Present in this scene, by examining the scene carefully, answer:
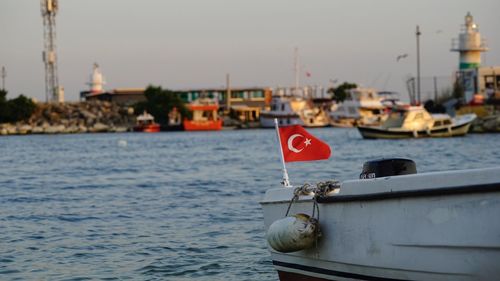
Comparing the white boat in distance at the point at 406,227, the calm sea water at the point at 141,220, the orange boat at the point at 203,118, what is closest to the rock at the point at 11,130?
the orange boat at the point at 203,118

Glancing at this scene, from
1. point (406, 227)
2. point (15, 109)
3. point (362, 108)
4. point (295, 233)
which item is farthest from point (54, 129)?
point (406, 227)

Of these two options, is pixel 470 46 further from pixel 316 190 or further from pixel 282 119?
pixel 316 190

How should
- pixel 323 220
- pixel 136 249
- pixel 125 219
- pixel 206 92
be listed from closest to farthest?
pixel 323 220
pixel 136 249
pixel 125 219
pixel 206 92

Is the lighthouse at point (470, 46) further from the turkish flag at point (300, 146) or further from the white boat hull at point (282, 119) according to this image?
the turkish flag at point (300, 146)

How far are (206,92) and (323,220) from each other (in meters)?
152

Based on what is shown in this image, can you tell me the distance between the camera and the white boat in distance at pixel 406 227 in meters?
9.48

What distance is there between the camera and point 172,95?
475ft

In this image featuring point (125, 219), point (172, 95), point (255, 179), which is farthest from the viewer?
point (172, 95)

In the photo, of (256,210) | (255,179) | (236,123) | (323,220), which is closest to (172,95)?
(236,123)

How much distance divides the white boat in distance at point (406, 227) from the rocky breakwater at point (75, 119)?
125 meters

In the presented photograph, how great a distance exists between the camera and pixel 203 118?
14225 centimetres

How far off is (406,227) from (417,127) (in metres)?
65.6

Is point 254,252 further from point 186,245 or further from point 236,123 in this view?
point 236,123

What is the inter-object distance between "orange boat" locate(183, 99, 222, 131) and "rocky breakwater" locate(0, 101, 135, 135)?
29.5 ft
